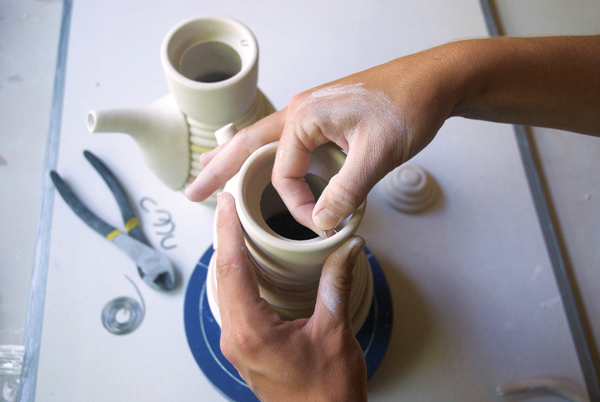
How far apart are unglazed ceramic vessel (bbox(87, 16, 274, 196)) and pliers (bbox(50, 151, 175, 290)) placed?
0.15 m

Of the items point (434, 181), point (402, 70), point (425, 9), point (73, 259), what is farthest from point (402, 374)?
point (425, 9)

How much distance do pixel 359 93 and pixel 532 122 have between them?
13.2 inches

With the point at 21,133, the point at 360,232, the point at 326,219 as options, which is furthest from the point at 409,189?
the point at 21,133

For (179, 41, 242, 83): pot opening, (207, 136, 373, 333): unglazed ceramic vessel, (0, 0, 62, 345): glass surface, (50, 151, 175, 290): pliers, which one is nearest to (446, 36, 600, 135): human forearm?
(207, 136, 373, 333): unglazed ceramic vessel

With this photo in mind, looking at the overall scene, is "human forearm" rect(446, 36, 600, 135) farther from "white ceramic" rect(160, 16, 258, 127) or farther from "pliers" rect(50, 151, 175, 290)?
"pliers" rect(50, 151, 175, 290)

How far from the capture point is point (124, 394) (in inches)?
27.7

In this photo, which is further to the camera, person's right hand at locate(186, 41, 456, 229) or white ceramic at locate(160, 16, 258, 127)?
white ceramic at locate(160, 16, 258, 127)

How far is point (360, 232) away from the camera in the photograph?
856mm

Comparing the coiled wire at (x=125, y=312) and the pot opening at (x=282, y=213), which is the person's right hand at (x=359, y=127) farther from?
the coiled wire at (x=125, y=312)

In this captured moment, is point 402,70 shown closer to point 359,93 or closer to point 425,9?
point 359,93

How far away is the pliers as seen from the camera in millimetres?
766

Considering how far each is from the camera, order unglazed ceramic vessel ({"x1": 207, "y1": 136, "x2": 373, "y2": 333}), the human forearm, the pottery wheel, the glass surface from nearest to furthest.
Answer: unglazed ceramic vessel ({"x1": 207, "y1": 136, "x2": 373, "y2": 333})
the human forearm
the pottery wheel
the glass surface

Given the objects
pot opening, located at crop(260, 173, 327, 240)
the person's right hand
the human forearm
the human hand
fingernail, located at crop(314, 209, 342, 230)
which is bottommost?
the human hand

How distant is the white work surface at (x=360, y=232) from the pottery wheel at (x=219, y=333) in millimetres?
36
